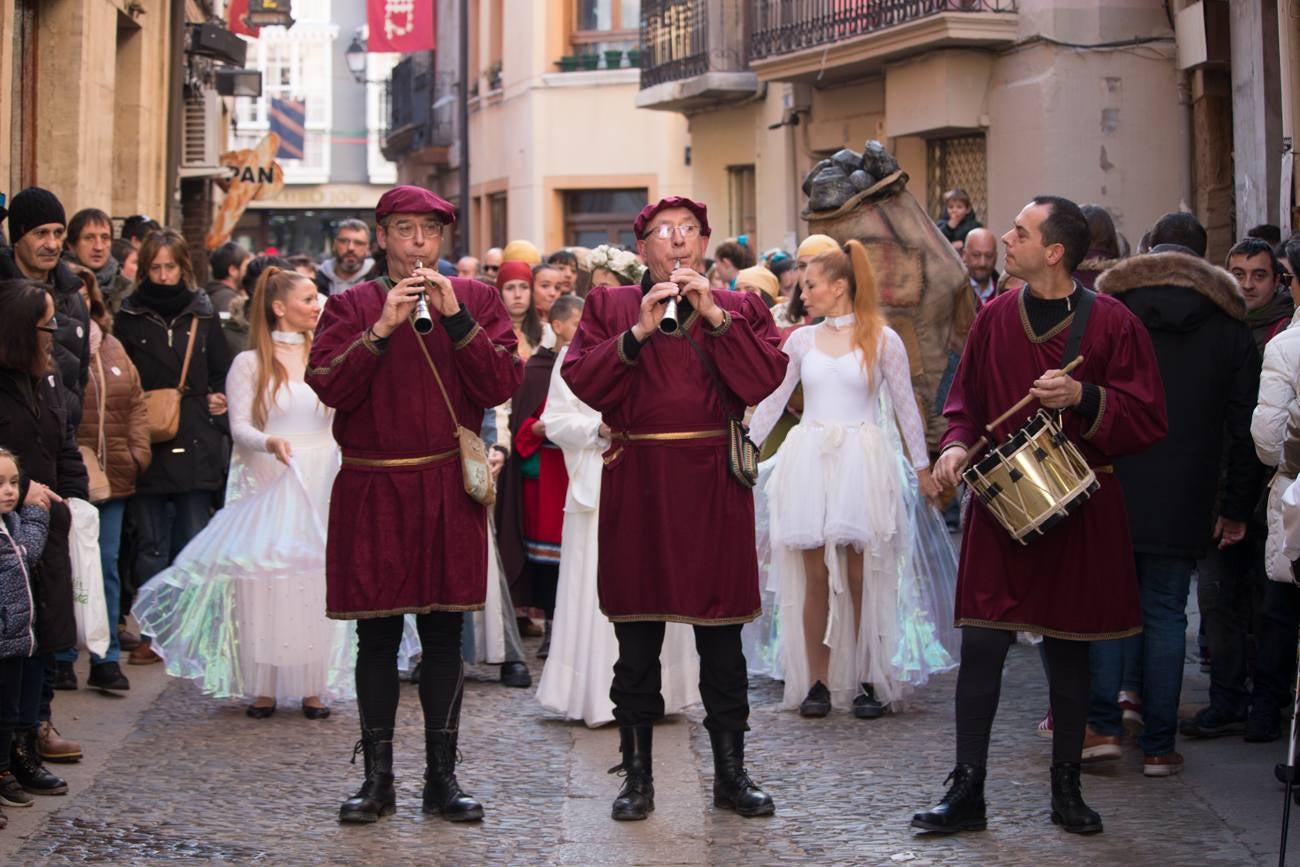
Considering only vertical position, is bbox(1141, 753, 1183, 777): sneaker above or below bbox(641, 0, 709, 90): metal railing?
below

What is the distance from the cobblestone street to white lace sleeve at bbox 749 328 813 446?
1.21 metres

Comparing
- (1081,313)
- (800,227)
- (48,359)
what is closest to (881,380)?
(1081,313)

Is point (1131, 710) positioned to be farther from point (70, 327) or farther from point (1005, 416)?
point (70, 327)

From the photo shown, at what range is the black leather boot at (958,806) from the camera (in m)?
6.56

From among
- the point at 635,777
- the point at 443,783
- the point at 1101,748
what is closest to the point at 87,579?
the point at 443,783

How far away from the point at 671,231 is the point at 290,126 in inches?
2473

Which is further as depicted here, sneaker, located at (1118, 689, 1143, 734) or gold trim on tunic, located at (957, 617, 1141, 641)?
sneaker, located at (1118, 689, 1143, 734)

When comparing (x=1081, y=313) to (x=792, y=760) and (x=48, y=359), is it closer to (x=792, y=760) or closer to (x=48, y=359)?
(x=792, y=760)

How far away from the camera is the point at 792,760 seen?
7895 mm

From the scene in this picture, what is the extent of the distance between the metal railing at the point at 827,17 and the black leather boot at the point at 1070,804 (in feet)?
42.8

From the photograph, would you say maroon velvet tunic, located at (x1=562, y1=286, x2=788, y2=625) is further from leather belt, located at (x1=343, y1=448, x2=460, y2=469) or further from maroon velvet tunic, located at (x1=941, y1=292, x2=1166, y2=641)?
maroon velvet tunic, located at (x1=941, y1=292, x2=1166, y2=641)

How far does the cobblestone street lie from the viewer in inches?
254

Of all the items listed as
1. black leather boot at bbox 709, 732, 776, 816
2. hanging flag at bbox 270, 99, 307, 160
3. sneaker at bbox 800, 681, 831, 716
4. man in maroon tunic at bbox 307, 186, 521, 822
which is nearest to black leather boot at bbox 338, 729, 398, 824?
man in maroon tunic at bbox 307, 186, 521, 822

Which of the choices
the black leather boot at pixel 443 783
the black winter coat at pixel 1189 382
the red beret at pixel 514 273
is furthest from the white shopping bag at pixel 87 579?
the black winter coat at pixel 1189 382
